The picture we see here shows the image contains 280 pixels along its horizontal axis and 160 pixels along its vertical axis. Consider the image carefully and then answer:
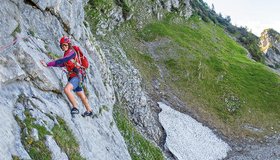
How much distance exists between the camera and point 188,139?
143ft

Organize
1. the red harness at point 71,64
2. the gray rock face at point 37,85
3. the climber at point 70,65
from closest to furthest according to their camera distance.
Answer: the gray rock face at point 37,85 < the climber at point 70,65 < the red harness at point 71,64

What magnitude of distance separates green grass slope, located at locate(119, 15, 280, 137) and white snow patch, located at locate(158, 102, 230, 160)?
538 centimetres

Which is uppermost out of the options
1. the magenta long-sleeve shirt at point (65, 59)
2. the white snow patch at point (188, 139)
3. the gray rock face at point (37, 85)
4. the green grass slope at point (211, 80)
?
the magenta long-sleeve shirt at point (65, 59)

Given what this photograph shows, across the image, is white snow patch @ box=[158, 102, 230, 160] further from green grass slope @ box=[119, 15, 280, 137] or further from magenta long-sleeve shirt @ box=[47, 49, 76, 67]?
magenta long-sleeve shirt @ box=[47, 49, 76, 67]

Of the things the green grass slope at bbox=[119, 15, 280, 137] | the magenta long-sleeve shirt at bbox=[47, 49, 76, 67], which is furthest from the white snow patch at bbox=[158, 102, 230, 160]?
the magenta long-sleeve shirt at bbox=[47, 49, 76, 67]

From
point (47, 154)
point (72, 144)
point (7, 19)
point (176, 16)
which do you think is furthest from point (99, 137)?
point (176, 16)

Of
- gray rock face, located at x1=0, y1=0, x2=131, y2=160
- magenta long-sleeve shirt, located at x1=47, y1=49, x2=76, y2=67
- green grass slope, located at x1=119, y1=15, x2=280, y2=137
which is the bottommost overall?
green grass slope, located at x1=119, y1=15, x2=280, y2=137

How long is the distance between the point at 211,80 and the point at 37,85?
55.5 metres

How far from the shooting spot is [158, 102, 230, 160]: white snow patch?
40.5 m

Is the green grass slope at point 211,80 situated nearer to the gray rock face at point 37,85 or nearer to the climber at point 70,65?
the gray rock face at point 37,85

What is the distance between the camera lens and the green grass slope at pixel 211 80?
57562mm

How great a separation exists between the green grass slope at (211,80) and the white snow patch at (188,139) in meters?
5.38

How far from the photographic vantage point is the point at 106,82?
3017 centimetres

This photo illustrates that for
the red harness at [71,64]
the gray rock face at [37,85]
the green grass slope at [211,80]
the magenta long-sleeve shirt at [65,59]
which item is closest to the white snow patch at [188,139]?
the green grass slope at [211,80]
